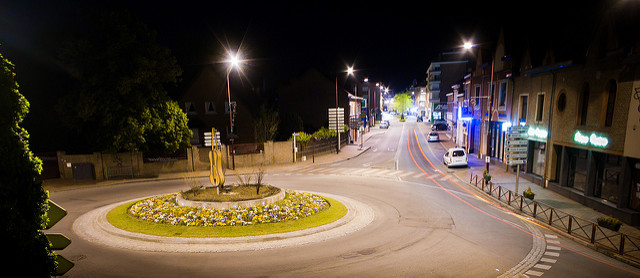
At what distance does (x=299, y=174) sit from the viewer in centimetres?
2684

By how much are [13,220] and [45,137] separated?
29.2 metres

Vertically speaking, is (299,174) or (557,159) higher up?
(557,159)

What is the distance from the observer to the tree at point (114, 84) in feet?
76.7

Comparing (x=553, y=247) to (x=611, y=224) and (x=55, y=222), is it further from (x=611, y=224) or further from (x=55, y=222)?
(x=55, y=222)

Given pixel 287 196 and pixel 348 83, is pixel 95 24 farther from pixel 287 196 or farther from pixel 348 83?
pixel 348 83

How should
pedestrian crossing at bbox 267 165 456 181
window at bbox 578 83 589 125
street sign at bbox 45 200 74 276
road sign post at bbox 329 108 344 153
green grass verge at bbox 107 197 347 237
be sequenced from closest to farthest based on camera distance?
street sign at bbox 45 200 74 276, green grass verge at bbox 107 197 347 237, window at bbox 578 83 589 125, pedestrian crossing at bbox 267 165 456 181, road sign post at bbox 329 108 344 153

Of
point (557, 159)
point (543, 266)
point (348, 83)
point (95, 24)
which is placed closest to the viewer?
point (543, 266)

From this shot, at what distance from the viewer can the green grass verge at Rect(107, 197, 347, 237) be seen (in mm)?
12445

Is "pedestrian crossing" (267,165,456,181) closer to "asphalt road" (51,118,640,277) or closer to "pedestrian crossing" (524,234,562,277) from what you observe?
"asphalt road" (51,118,640,277)

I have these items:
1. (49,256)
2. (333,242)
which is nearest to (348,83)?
(333,242)

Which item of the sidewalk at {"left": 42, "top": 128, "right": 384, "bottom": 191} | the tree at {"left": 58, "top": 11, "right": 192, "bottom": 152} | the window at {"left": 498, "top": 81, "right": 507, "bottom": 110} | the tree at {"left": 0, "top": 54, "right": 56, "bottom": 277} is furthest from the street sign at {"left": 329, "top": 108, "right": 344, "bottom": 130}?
the tree at {"left": 0, "top": 54, "right": 56, "bottom": 277}

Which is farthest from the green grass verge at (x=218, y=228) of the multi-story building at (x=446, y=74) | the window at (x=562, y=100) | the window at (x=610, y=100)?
the multi-story building at (x=446, y=74)

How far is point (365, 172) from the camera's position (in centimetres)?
2720

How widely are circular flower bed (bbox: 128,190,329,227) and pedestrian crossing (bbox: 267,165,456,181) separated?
11.0 metres
